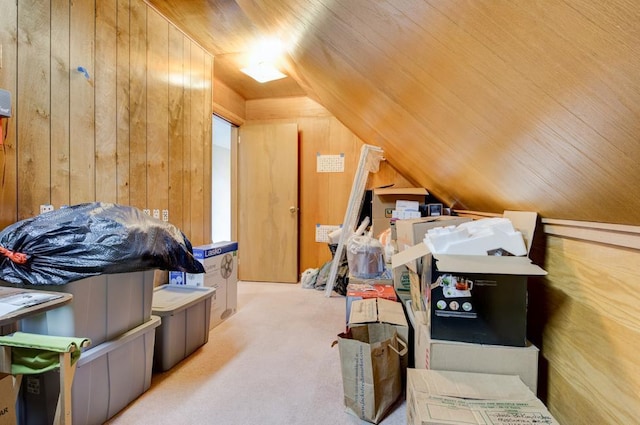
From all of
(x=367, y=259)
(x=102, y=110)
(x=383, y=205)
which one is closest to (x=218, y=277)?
(x=367, y=259)

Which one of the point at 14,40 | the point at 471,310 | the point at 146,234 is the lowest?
the point at 471,310

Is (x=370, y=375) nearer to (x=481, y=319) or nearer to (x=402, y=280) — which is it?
(x=481, y=319)

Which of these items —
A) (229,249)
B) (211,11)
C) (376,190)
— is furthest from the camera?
(376,190)

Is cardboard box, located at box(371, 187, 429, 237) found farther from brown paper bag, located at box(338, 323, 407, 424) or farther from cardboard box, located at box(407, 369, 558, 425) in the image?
cardboard box, located at box(407, 369, 558, 425)

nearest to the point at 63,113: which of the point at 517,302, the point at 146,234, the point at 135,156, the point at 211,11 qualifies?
the point at 135,156

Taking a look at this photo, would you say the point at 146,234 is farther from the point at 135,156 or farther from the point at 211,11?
the point at 211,11

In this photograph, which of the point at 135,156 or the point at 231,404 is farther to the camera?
the point at 135,156

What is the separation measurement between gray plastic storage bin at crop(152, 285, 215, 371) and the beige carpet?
0.07 m

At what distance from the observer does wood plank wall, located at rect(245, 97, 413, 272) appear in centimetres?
388

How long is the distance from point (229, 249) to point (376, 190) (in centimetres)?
165

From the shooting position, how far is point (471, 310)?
1.21 m

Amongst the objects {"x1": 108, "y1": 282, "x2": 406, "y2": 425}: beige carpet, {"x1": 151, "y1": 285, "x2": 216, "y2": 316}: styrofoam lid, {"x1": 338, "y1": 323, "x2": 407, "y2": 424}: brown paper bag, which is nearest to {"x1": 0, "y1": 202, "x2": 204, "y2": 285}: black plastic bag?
{"x1": 151, "y1": 285, "x2": 216, "y2": 316}: styrofoam lid

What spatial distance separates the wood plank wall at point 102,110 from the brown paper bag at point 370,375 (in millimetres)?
1664

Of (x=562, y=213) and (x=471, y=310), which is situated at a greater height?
(x=562, y=213)
